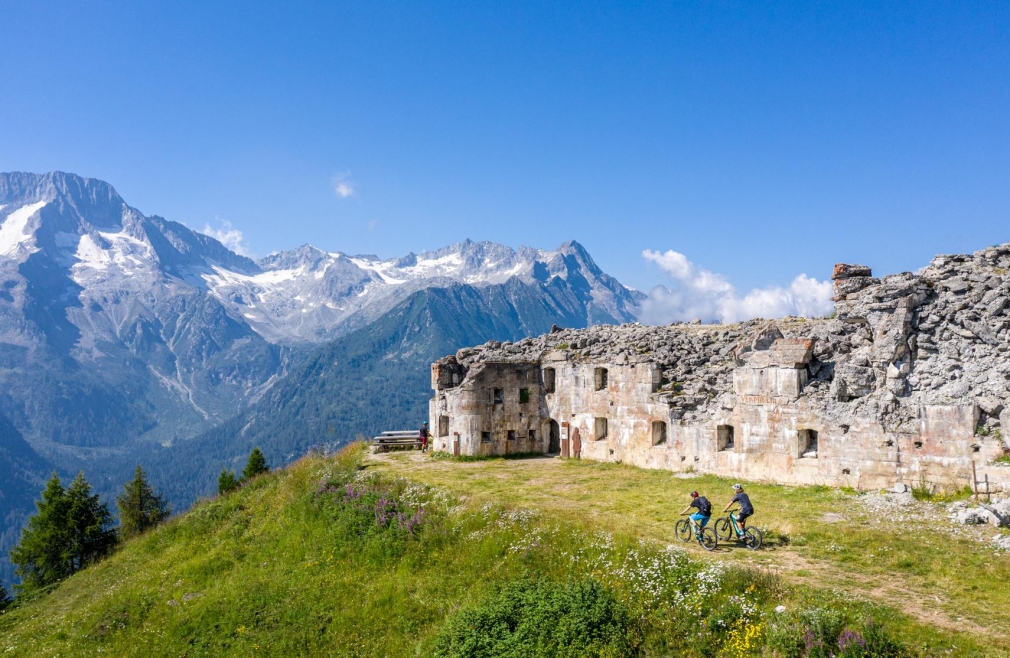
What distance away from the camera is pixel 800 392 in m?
23.1

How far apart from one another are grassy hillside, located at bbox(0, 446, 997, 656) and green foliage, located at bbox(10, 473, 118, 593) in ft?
42.2

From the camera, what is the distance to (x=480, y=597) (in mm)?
17094

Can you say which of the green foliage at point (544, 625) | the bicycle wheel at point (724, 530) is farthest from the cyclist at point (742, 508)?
the green foliage at point (544, 625)

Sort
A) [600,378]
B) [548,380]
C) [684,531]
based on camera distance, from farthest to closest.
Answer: [548,380], [600,378], [684,531]

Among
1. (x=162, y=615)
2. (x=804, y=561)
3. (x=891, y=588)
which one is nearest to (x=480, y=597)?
(x=804, y=561)

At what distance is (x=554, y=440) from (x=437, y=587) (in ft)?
56.1

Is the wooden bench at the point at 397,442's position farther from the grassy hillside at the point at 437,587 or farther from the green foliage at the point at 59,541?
the green foliage at the point at 59,541

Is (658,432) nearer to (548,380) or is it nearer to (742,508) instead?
(548,380)

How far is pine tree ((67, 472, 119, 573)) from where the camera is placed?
41.1 metres

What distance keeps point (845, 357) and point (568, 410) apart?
14.2 metres

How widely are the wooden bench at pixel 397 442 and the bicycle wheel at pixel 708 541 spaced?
79.0 feet

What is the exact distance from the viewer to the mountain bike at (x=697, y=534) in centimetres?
1688

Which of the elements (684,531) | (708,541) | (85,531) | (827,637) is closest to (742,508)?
(708,541)

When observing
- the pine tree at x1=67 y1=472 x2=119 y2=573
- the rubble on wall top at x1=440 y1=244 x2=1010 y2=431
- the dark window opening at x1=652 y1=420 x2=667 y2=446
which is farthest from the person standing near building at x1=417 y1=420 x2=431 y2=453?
the pine tree at x1=67 y1=472 x2=119 y2=573
